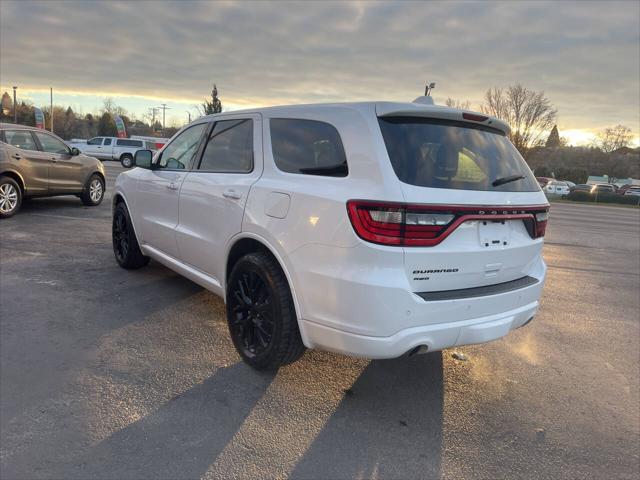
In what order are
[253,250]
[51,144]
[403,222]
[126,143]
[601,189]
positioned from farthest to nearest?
[601,189]
[126,143]
[51,144]
[253,250]
[403,222]

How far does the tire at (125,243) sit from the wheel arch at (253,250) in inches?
88.4

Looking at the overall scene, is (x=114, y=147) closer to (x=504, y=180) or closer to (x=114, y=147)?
(x=114, y=147)

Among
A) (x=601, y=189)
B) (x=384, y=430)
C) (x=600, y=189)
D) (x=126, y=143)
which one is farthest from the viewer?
(x=601, y=189)

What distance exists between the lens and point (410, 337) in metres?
2.52

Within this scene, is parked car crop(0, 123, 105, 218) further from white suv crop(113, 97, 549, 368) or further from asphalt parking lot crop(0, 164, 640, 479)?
white suv crop(113, 97, 549, 368)

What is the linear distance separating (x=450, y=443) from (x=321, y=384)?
0.93 metres

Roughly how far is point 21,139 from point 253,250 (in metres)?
7.92

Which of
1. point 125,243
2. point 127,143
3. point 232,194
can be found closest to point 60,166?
point 125,243

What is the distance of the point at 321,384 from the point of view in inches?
125

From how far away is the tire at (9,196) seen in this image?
329 inches

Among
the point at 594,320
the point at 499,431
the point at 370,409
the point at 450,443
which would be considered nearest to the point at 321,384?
the point at 370,409

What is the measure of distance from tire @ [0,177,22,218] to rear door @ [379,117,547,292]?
8.38 metres

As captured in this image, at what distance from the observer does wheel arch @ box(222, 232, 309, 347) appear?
284cm

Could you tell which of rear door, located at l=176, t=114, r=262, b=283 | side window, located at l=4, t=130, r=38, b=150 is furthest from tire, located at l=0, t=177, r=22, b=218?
rear door, located at l=176, t=114, r=262, b=283
